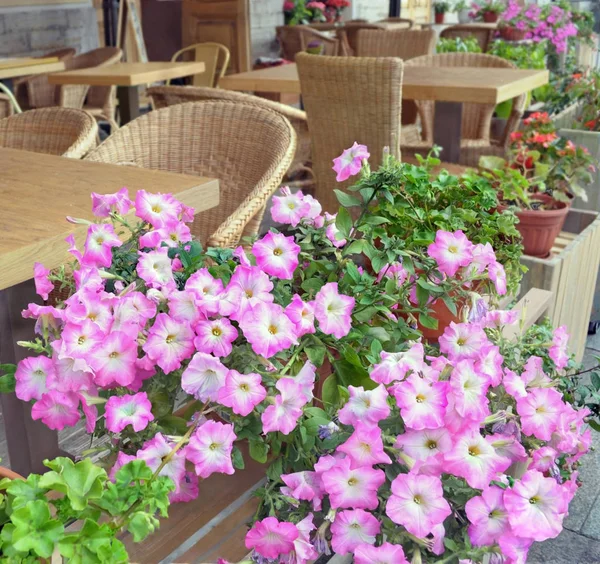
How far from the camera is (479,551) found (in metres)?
0.58

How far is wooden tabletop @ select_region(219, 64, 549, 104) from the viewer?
276 cm

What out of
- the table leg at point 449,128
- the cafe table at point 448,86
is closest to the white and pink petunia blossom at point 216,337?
the cafe table at point 448,86

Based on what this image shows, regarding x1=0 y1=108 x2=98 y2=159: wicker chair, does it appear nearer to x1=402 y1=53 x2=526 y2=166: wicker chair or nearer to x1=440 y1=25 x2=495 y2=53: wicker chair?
x1=402 y1=53 x2=526 y2=166: wicker chair

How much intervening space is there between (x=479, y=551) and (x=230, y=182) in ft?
4.83

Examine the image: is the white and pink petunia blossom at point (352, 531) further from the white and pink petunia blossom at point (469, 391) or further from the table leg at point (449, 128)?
Answer: the table leg at point (449, 128)

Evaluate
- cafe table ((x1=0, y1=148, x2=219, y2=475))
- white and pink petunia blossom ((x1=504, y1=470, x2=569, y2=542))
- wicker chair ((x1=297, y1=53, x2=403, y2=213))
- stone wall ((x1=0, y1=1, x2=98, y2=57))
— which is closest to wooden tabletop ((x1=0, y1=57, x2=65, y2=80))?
stone wall ((x1=0, y1=1, x2=98, y2=57))

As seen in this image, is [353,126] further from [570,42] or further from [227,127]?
[570,42]

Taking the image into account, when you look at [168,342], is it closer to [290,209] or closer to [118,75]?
[290,209]

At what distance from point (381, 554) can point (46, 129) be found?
1.91 meters

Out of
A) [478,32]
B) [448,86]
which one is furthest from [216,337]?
[478,32]

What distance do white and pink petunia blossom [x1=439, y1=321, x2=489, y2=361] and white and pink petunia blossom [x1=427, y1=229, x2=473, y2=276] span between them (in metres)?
0.10

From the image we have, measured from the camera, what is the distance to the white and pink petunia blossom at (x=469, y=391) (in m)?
0.61

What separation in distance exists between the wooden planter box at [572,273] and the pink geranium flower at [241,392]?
125 cm

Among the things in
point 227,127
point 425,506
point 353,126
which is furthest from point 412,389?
point 353,126
